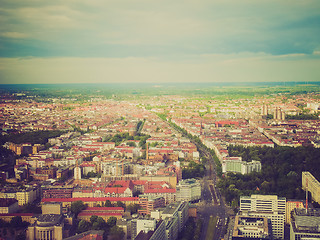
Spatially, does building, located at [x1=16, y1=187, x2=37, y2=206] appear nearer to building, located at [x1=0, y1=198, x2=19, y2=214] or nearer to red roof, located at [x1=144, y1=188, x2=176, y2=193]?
building, located at [x1=0, y1=198, x2=19, y2=214]

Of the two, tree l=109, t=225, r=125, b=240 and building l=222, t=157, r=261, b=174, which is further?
building l=222, t=157, r=261, b=174

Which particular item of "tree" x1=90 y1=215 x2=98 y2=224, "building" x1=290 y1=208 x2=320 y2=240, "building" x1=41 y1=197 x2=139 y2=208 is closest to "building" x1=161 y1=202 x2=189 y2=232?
"building" x1=41 y1=197 x2=139 y2=208

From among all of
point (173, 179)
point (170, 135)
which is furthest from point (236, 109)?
point (173, 179)

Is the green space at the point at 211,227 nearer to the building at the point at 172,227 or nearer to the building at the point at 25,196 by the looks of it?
the building at the point at 172,227

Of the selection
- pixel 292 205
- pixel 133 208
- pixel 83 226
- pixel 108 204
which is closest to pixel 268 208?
pixel 292 205

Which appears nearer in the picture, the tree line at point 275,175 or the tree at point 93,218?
the tree at point 93,218

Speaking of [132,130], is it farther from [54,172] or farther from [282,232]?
[282,232]

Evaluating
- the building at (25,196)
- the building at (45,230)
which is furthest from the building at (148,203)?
the building at (25,196)
